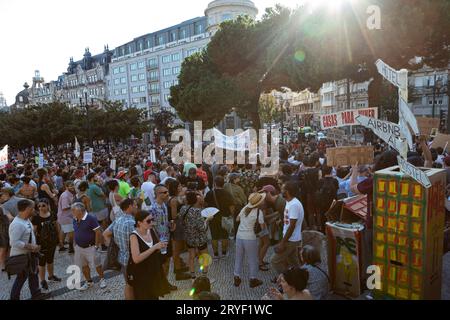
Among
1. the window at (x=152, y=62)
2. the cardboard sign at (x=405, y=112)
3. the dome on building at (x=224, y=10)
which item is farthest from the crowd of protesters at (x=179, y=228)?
the window at (x=152, y=62)

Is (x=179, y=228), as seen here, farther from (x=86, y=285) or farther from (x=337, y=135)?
(x=337, y=135)

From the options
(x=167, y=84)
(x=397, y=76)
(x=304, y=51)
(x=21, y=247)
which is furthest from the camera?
Answer: (x=167, y=84)

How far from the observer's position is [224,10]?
186 feet

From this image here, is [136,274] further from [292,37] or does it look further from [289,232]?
[292,37]

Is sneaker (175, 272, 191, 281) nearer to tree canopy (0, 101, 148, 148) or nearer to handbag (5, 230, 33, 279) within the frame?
handbag (5, 230, 33, 279)

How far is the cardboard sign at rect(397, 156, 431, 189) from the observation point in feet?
13.1

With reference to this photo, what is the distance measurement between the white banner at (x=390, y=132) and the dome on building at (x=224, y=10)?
180 feet

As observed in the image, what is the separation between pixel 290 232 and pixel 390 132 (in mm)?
2027

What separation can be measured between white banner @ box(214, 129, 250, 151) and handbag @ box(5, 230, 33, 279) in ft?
30.2

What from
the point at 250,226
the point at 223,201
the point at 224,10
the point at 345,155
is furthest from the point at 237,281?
the point at 224,10

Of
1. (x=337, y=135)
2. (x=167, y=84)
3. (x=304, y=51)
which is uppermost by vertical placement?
(x=167, y=84)

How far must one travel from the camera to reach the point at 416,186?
174 inches
